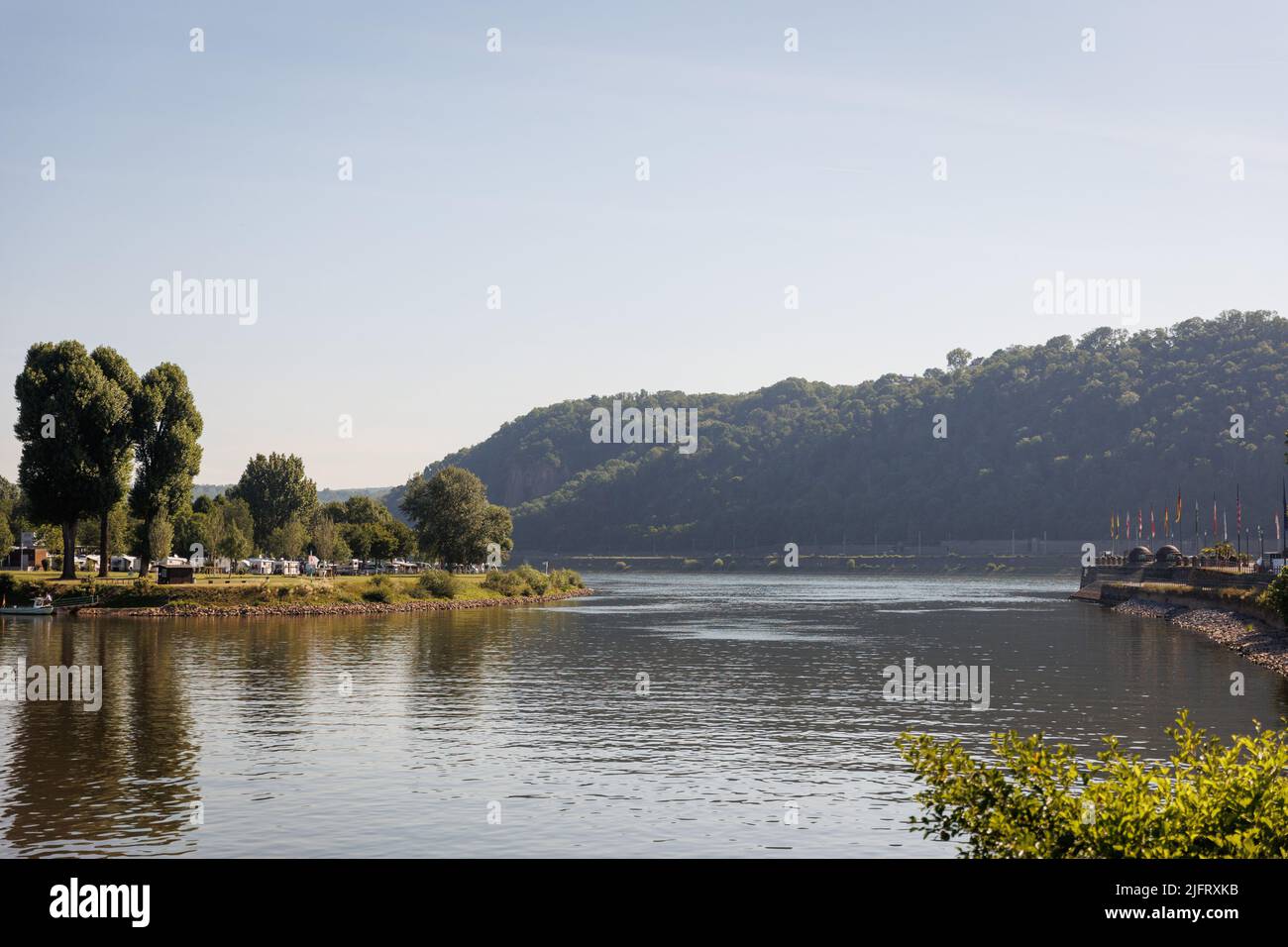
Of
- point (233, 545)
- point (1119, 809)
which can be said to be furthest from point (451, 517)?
point (1119, 809)

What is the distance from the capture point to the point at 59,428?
13462 cm

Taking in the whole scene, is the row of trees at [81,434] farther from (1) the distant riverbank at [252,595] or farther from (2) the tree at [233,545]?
(2) the tree at [233,545]

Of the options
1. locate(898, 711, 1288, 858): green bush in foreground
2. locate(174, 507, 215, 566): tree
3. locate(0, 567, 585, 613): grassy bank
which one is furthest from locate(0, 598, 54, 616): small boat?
locate(898, 711, 1288, 858): green bush in foreground

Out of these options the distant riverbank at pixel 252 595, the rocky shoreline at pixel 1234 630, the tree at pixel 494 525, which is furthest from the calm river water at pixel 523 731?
the tree at pixel 494 525

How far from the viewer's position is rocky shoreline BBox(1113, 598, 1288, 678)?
7988cm

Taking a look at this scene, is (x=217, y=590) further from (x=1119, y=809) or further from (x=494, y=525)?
(x=1119, y=809)

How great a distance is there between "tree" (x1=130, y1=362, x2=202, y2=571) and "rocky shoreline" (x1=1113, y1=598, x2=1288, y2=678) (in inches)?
4379

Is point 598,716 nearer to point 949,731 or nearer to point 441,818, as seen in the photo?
point 949,731

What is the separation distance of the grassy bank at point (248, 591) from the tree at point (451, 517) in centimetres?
1791

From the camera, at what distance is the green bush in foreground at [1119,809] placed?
1477 cm

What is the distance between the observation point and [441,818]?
1336 inches

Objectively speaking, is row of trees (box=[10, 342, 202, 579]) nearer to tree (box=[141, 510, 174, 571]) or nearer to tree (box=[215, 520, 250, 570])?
tree (box=[141, 510, 174, 571])

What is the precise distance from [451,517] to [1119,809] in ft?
557

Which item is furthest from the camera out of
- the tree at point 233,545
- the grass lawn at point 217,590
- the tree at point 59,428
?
the tree at point 233,545
